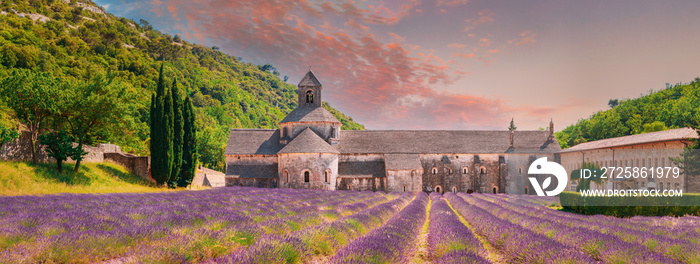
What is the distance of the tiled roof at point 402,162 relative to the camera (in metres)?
41.6

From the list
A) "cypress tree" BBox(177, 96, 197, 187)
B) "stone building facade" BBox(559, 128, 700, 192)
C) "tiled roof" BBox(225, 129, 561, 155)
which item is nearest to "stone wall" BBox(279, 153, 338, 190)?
"tiled roof" BBox(225, 129, 561, 155)

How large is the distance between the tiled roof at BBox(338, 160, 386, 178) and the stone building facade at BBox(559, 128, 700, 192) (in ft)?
63.9

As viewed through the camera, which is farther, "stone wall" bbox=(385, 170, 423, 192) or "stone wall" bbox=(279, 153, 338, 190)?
"stone wall" bbox=(385, 170, 423, 192)

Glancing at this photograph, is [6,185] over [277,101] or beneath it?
beneath

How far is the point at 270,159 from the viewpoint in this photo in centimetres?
4425

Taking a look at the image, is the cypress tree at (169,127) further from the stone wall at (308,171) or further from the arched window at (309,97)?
the arched window at (309,97)

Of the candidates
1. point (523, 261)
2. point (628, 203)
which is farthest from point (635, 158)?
point (523, 261)

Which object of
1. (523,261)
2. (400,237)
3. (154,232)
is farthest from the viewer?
(400,237)

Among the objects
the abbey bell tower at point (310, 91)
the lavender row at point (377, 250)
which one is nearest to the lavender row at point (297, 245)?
the lavender row at point (377, 250)

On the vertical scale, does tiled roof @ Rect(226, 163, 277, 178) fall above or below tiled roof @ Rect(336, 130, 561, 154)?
below

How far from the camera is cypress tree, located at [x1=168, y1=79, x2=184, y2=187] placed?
32250mm

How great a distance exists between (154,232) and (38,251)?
7.55 ft

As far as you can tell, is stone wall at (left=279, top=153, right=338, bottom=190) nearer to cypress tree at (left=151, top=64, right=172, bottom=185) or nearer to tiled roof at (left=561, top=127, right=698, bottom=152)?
cypress tree at (left=151, top=64, right=172, bottom=185)

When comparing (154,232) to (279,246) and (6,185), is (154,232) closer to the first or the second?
(279,246)
